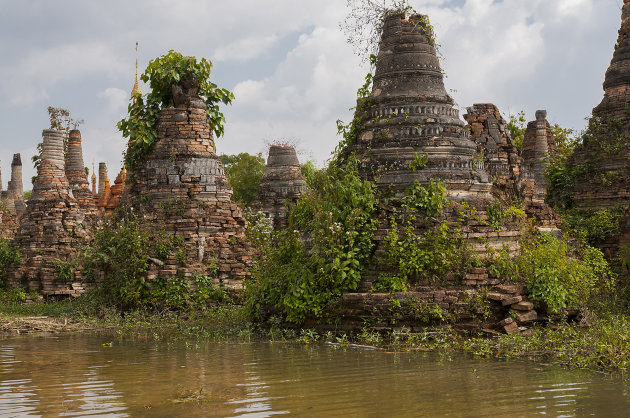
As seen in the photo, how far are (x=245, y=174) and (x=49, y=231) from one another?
66.8ft

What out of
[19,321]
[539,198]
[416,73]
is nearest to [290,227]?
[416,73]

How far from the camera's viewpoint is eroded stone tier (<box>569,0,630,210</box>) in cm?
1560

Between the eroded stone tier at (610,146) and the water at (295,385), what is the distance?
9.68 meters

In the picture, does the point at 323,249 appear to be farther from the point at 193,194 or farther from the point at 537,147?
the point at 537,147

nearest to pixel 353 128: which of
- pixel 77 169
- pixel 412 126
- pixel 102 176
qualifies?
pixel 412 126

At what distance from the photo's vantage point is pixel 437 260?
896 centimetres

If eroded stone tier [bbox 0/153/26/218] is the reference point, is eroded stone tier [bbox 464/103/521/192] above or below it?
below

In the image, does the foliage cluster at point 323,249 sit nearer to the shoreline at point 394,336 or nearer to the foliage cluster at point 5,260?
the shoreline at point 394,336

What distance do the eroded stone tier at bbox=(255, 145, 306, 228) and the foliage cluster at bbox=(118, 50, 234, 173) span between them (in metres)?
6.88

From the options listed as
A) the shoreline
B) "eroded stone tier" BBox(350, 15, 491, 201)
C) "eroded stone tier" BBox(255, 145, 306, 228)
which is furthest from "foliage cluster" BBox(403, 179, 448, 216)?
"eroded stone tier" BBox(255, 145, 306, 228)

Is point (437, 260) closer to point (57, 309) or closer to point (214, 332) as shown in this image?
point (214, 332)

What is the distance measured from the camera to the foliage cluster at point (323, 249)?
9039 mm

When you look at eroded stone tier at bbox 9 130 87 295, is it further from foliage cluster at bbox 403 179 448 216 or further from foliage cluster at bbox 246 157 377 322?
foliage cluster at bbox 403 179 448 216

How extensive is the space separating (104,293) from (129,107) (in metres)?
3.58
